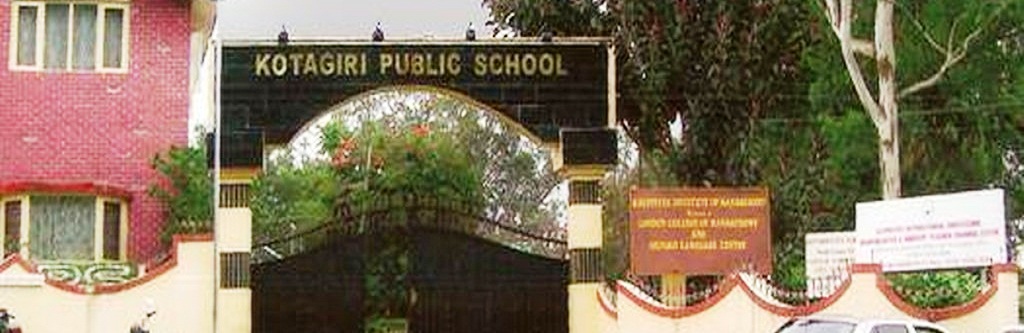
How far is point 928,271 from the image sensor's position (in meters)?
23.4

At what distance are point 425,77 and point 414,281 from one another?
313cm

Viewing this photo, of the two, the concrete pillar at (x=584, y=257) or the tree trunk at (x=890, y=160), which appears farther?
the tree trunk at (x=890, y=160)

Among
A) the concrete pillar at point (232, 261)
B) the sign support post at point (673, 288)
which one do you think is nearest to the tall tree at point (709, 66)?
the sign support post at point (673, 288)

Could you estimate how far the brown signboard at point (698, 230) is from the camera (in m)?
27.7

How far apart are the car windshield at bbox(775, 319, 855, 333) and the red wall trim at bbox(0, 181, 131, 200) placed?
12964 mm

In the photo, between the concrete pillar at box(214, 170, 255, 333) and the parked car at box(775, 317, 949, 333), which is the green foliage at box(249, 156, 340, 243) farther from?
the parked car at box(775, 317, 949, 333)

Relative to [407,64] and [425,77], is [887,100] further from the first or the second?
[407,64]

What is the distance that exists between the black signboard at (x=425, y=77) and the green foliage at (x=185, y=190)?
250cm

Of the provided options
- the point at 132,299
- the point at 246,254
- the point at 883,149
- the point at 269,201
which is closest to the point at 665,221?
the point at 883,149

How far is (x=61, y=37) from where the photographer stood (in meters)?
30.2

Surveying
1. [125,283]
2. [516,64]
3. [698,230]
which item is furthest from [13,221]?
[698,230]

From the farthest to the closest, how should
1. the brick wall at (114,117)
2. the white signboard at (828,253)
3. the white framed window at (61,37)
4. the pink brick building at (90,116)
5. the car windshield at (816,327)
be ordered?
the white framed window at (61,37) < the brick wall at (114,117) < the pink brick building at (90,116) < the white signboard at (828,253) < the car windshield at (816,327)

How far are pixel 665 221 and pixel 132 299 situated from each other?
8.05 metres

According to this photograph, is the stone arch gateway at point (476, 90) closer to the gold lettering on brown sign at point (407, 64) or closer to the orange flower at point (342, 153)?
the gold lettering on brown sign at point (407, 64)
